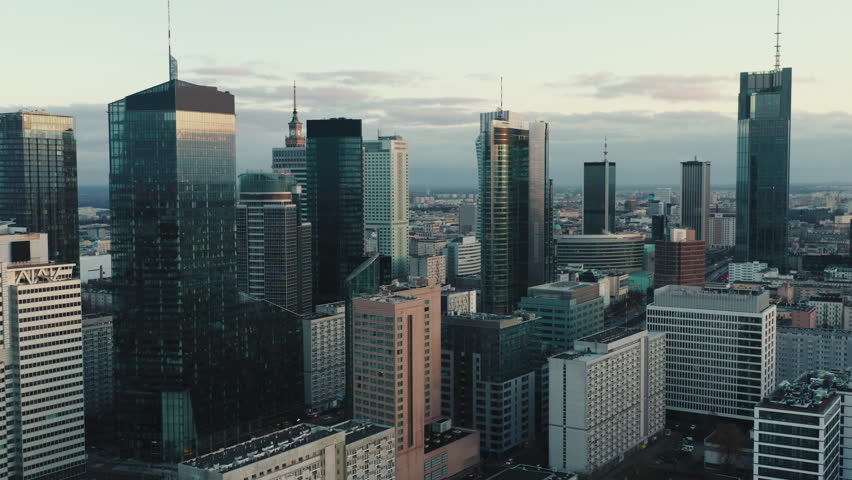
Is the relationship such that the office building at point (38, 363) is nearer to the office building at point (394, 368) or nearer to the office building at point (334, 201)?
the office building at point (394, 368)

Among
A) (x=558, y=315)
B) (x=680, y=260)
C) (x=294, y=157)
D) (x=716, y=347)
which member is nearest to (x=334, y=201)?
(x=294, y=157)

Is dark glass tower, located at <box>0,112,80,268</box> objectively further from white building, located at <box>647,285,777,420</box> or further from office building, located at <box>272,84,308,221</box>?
white building, located at <box>647,285,777,420</box>

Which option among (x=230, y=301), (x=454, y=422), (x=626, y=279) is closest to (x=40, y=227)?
(x=230, y=301)

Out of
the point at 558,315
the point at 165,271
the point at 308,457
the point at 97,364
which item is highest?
the point at 165,271

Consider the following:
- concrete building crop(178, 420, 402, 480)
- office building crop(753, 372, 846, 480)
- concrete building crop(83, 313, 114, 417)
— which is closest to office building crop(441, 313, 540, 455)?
concrete building crop(178, 420, 402, 480)

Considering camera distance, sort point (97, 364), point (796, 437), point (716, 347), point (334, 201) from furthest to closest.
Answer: point (334, 201) → point (97, 364) → point (716, 347) → point (796, 437)

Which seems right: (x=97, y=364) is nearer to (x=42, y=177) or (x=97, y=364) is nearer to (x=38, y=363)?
(x=42, y=177)
